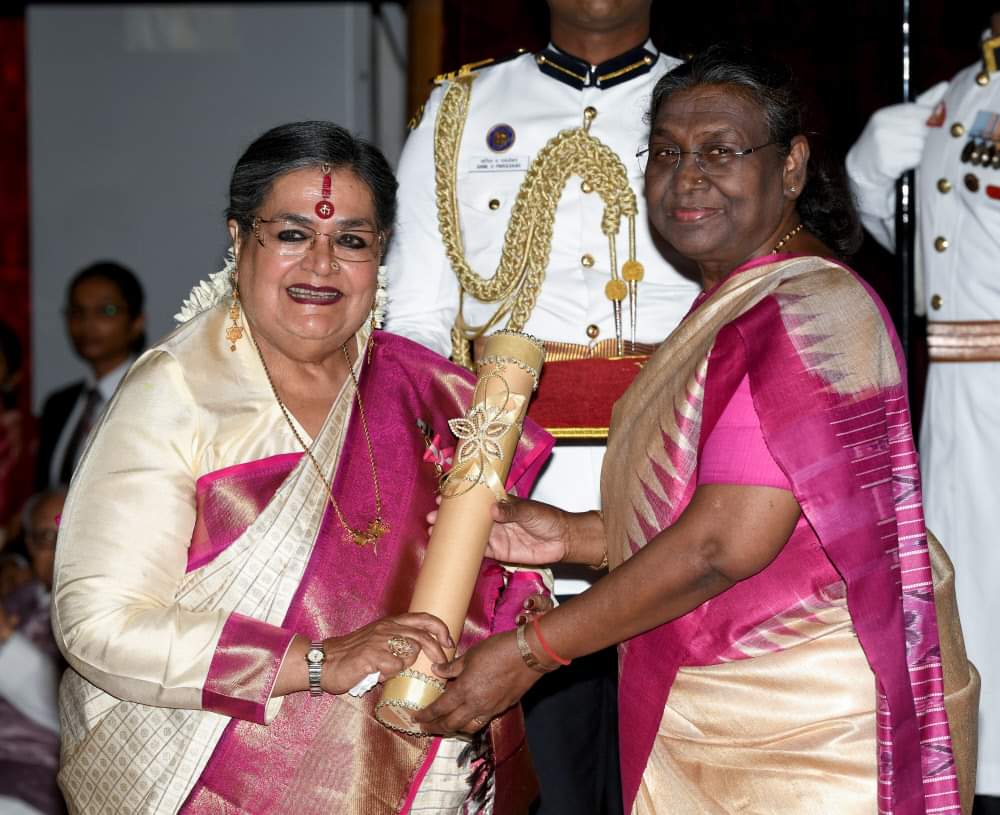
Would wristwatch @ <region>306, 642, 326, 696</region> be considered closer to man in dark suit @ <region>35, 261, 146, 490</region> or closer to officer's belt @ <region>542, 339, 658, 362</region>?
officer's belt @ <region>542, 339, 658, 362</region>

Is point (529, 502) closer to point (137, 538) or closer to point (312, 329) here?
point (312, 329)

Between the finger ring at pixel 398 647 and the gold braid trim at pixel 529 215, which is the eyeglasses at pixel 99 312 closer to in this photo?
the gold braid trim at pixel 529 215

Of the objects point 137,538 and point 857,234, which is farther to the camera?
point 857,234

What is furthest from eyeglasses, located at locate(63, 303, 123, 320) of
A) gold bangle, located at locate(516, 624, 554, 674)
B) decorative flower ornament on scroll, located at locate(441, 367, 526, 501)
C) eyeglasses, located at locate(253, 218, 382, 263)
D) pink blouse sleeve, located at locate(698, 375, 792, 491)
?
pink blouse sleeve, located at locate(698, 375, 792, 491)

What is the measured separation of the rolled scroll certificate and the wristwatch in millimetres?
118

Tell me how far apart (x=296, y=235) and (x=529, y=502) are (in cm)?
66

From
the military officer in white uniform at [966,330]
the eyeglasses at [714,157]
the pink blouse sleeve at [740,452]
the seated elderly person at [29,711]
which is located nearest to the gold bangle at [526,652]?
the pink blouse sleeve at [740,452]

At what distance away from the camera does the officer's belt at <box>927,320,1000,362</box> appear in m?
3.78

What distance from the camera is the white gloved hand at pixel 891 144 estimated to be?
3.91 metres

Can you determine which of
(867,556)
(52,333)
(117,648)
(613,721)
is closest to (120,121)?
(52,333)

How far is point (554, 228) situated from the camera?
332 centimetres

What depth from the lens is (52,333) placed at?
22.8ft

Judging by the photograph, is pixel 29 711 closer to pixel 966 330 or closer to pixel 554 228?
pixel 554 228

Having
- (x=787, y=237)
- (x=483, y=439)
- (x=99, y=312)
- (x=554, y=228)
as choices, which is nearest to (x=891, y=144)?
(x=554, y=228)
